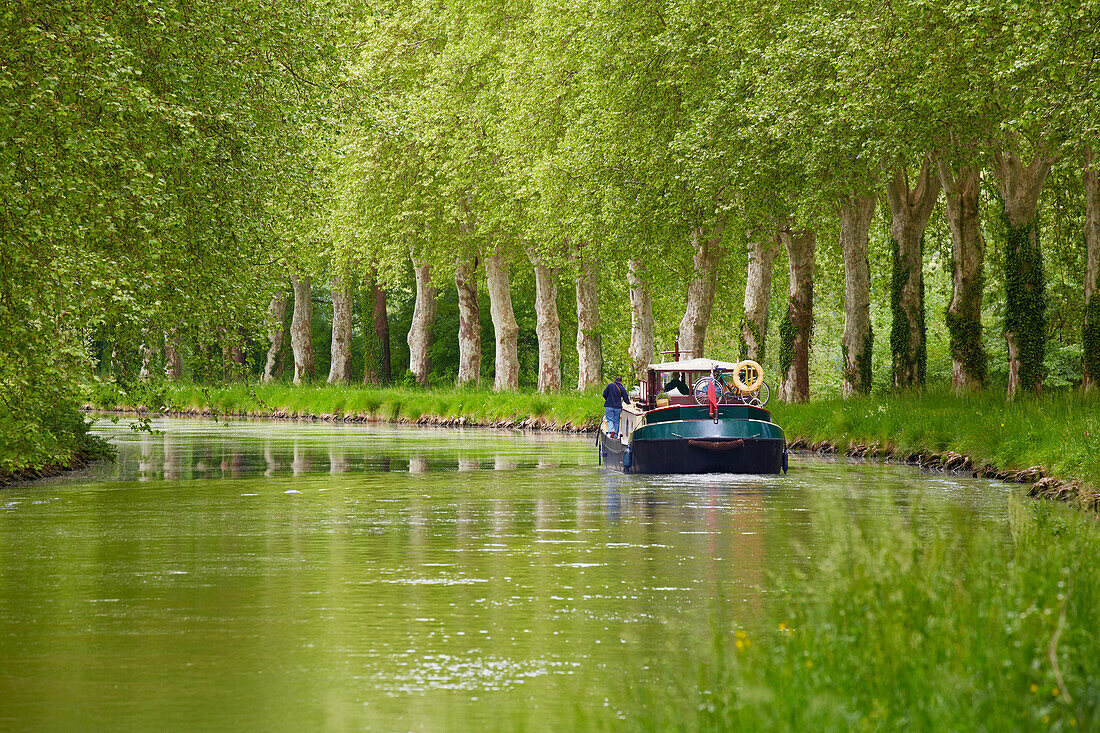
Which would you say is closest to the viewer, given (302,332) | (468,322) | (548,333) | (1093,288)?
(1093,288)

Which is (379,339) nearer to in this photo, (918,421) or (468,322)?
(468,322)

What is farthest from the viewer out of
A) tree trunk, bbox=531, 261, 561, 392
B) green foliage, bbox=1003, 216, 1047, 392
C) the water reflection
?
tree trunk, bbox=531, 261, 561, 392

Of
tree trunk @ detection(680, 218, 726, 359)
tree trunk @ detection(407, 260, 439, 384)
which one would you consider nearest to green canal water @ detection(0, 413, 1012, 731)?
tree trunk @ detection(680, 218, 726, 359)

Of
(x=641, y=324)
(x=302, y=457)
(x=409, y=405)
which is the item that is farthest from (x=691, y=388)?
(x=409, y=405)

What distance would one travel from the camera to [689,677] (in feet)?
32.3

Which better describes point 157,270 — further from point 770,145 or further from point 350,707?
point 770,145

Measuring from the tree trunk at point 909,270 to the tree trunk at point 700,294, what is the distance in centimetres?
771

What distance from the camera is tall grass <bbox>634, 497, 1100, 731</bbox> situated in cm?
707

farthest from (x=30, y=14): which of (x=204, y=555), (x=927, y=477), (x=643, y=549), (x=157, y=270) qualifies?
(x=927, y=477)

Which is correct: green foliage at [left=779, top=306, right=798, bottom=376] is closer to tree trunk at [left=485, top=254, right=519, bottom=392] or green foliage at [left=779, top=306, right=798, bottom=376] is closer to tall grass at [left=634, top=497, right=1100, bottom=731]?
tree trunk at [left=485, top=254, right=519, bottom=392]

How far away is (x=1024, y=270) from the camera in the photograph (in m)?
29.7

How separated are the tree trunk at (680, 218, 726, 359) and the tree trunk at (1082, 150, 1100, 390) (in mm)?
14940

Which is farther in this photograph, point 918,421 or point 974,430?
point 918,421

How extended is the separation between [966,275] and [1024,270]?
7.25 ft
